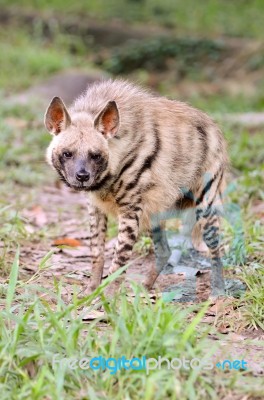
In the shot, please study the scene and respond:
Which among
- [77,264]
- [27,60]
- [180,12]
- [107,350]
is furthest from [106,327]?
[180,12]

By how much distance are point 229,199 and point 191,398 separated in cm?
379

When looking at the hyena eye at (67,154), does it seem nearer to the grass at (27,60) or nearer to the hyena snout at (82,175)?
the hyena snout at (82,175)

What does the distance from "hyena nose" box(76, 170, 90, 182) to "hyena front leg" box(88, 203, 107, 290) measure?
55 centimetres

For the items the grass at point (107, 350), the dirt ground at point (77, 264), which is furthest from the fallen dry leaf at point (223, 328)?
the grass at point (107, 350)

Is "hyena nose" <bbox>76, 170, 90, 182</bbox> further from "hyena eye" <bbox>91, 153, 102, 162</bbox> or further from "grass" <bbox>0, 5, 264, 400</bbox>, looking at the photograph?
"grass" <bbox>0, 5, 264, 400</bbox>

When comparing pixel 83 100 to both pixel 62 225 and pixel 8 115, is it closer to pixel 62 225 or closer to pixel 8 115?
pixel 62 225

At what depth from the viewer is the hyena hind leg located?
5.67 meters

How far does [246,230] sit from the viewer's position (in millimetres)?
6273

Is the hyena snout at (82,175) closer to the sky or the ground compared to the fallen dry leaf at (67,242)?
closer to the sky

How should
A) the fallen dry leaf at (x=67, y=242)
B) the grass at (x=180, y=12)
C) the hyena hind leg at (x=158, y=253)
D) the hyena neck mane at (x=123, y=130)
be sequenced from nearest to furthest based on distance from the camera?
the hyena neck mane at (x=123, y=130), the hyena hind leg at (x=158, y=253), the fallen dry leaf at (x=67, y=242), the grass at (x=180, y=12)

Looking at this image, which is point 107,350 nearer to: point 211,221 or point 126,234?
point 126,234

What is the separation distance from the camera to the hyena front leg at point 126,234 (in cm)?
518

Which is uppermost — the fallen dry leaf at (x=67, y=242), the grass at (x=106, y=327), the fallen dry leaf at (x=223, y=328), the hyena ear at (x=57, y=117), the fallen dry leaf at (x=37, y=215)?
the hyena ear at (x=57, y=117)

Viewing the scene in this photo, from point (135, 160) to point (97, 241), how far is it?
659 mm
